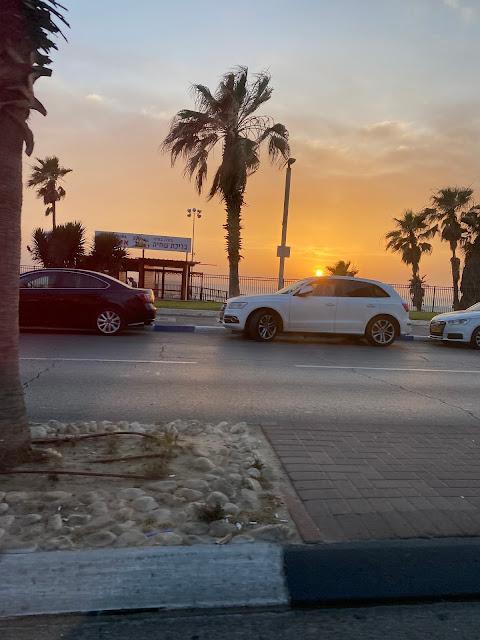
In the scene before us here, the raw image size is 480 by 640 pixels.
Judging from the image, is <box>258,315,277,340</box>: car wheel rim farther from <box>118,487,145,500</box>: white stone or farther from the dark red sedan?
<box>118,487,145,500</box>: white stone

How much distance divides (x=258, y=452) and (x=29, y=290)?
34.6ft

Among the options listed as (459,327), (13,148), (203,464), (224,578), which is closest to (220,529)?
(224,578)

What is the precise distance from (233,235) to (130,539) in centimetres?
2388

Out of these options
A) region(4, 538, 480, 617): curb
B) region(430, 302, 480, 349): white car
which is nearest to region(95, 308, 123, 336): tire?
region(430, 302, 480, 349): white car

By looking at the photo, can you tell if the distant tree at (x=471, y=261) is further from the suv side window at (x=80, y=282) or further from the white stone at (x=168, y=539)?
the white stone at (x=168, y=539)

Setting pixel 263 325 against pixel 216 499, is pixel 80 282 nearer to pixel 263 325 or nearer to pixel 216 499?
pixel 263 325

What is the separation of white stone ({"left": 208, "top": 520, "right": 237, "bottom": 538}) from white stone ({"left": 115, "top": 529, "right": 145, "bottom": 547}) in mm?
367

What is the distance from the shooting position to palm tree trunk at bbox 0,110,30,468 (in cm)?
365

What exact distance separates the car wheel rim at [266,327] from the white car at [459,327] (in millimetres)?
4586

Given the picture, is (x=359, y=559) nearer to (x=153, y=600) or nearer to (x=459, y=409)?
(x=153, y=600)

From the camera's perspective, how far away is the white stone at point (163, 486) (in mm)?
3660

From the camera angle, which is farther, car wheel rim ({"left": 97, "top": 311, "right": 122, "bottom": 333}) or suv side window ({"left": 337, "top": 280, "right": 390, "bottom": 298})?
suv side window ({"left": 337, "top": 280, "right": 390, "bottom": 298})

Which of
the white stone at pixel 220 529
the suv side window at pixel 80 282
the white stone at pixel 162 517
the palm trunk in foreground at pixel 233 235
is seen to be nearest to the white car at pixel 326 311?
the suv side window at pixel 80 282

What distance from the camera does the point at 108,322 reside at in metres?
14.0
